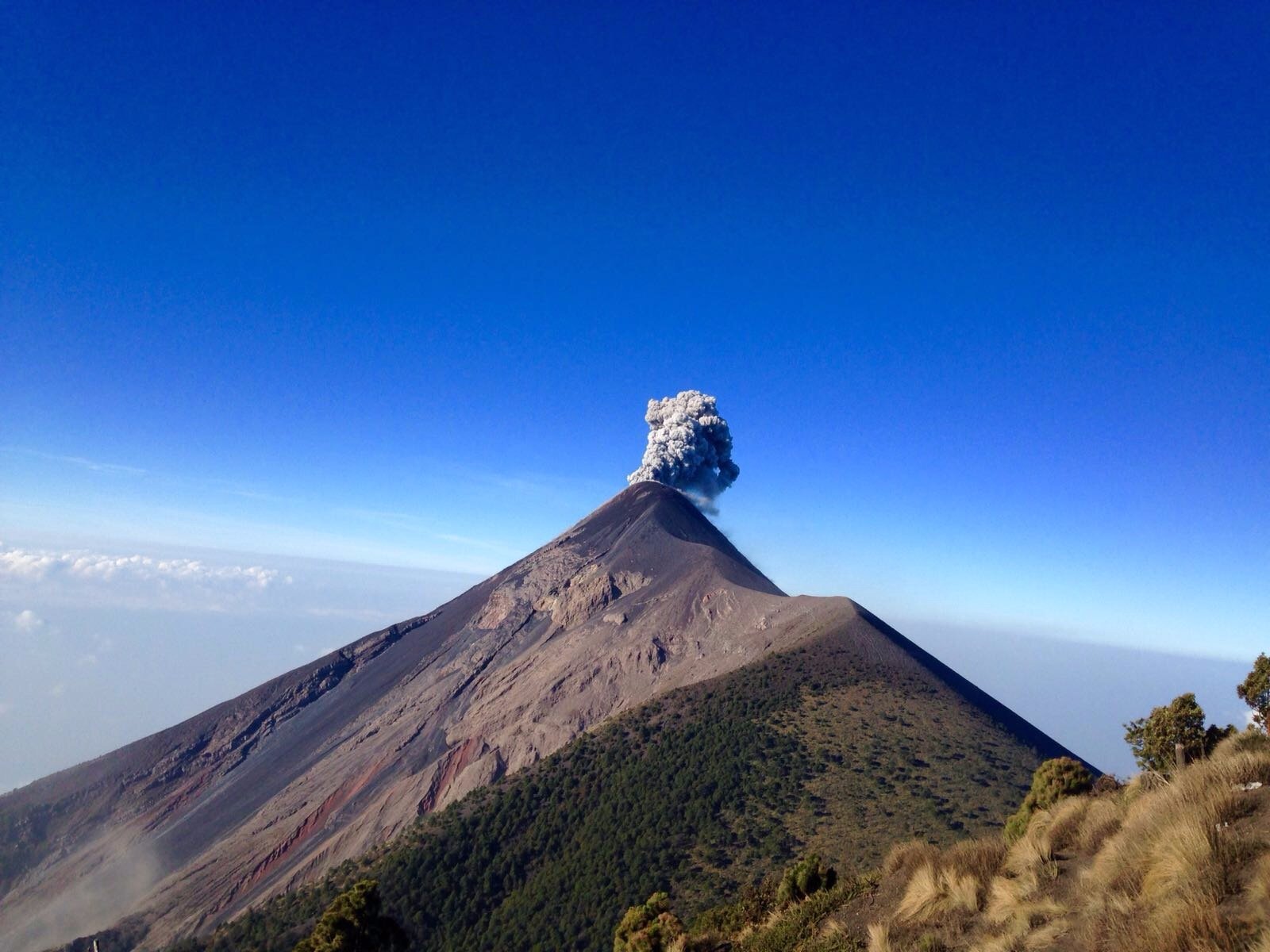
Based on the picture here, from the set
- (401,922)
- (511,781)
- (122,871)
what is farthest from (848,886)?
(122,871)

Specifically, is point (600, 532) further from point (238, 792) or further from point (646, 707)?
point (238, 792)

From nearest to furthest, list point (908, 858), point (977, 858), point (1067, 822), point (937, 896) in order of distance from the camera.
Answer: point (937, 896) → point (977, 858) → point (1067, 822) → point (908, 858)

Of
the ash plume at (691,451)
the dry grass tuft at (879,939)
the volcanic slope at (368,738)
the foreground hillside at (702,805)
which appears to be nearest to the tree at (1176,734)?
the dry grass tuft at (879,939)

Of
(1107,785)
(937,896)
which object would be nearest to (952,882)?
(937,896)

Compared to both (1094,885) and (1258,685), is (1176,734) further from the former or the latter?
(1094,885)

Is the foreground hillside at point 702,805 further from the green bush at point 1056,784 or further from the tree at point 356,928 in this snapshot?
the tree at point 356,928

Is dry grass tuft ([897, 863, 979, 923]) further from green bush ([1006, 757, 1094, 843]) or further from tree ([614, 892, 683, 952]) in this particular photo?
green bush ([1006, 757, 1094, 843])

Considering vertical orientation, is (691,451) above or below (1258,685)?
above
